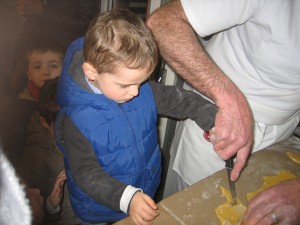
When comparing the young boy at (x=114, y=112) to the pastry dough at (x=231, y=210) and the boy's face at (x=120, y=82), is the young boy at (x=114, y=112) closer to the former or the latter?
the boy's face at (x=120, y=82)

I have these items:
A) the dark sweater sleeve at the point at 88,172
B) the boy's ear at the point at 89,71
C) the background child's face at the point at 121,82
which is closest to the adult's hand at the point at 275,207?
the dark sweater sleeve at the point at 88,172

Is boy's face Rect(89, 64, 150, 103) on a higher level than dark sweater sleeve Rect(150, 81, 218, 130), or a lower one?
higher

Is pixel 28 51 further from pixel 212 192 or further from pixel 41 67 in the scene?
pixel 212 192

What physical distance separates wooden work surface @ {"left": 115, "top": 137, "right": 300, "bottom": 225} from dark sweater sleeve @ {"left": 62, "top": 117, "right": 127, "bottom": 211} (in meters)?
0.09

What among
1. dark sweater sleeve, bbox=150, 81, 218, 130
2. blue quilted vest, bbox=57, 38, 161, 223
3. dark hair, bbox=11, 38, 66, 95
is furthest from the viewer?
dark hair, bbox=11, 38, 66, 95

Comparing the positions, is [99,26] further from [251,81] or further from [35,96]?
[35,96]

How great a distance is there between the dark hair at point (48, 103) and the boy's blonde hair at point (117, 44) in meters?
0.84

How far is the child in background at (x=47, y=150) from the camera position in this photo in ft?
4.65

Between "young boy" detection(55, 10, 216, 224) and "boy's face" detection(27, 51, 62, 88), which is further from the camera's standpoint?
"boy's face" detection(27, 51, 62, 88)

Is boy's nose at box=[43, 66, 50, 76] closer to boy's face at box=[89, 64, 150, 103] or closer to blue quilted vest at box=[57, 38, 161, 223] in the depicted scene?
blue quilted vest at box=[57, 38, 161, 223]

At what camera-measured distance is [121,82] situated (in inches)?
31.9

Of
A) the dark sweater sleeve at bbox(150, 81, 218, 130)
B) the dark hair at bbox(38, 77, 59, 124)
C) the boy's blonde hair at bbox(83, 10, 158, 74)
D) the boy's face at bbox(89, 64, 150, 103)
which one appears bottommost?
the dark hair at bbox(38, 77, 59, 124)

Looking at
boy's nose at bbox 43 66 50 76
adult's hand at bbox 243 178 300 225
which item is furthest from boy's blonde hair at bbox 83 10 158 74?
boy's nose at bbox 43 66 50 76

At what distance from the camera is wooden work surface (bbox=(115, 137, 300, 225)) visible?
79 cm
